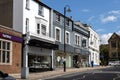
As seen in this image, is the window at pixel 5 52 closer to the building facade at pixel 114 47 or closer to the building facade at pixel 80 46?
the building facade at pixel 80 46

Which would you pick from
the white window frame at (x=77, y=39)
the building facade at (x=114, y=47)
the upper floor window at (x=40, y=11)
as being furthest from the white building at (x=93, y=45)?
the building facade at (x=114, y=47)

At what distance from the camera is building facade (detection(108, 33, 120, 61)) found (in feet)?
414

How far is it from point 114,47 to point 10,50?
96.2 meters

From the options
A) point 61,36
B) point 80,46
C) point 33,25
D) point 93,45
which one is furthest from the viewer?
point 93,45

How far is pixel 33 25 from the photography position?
142 feet

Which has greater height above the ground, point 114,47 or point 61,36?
point 114,47

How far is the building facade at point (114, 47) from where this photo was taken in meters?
126

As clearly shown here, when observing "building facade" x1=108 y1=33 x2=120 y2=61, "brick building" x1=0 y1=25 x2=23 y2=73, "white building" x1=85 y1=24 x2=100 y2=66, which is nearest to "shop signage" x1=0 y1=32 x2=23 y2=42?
"brick building" x1=0 y1=25 x2=23 y2=73

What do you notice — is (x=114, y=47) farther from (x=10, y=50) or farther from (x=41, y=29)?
(x=10, y=50)

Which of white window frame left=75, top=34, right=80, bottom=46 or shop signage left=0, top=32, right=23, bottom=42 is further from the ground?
white window frame left=75, top=34, right=80, bottom=46

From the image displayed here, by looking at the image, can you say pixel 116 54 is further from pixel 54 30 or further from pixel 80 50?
pixel 54 30

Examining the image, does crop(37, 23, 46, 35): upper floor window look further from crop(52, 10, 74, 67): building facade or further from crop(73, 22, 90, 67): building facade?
crop(73, 22, 90, 67): building facade

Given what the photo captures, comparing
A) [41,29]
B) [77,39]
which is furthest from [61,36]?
[77,39]

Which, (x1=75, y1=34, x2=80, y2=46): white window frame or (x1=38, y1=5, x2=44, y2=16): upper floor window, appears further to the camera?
(x1=75, y1=34, x2=80, y2=46): white window frame
